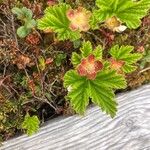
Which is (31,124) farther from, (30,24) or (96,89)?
(30,24)

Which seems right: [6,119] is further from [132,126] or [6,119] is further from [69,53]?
[132,126]

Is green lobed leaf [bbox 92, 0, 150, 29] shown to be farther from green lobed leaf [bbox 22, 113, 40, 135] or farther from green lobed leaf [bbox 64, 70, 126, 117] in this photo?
green lobed leaf [bbox 22, 113, 40, 135]

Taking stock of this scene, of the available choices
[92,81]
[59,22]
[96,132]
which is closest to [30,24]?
[59,22]

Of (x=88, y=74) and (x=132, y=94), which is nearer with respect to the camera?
(x=88, y=74)

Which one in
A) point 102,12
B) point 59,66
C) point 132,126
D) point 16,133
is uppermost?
point 102,12

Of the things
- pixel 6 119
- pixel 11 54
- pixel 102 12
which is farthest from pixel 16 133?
pixel 102 12

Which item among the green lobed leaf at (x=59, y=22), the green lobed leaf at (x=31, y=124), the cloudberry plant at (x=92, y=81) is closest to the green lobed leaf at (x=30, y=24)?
the green lobed leaf at (x=59, y=22)
